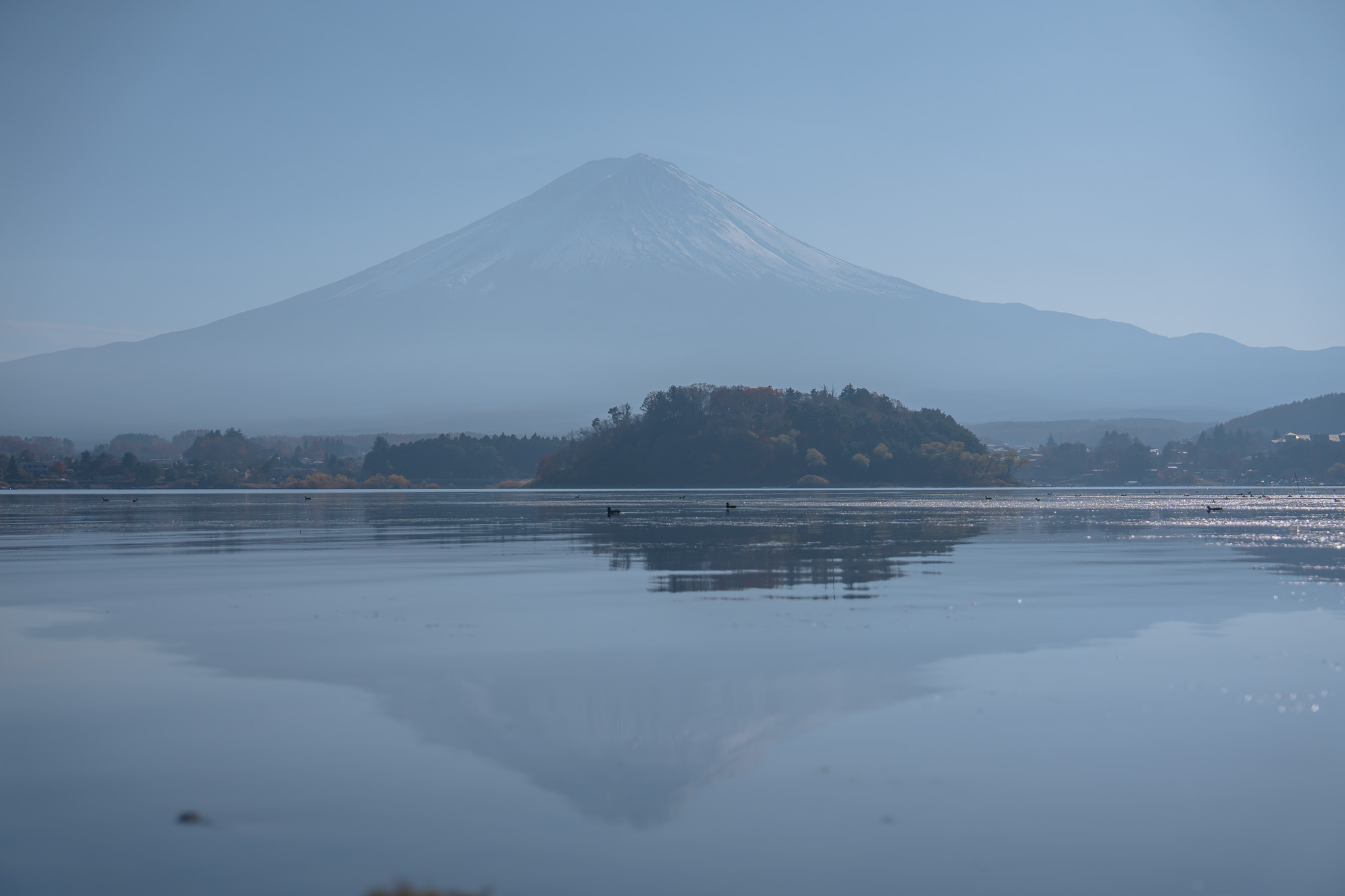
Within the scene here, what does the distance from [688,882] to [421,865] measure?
1617 mm

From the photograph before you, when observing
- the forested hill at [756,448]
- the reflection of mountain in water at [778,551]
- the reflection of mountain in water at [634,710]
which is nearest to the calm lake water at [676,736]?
the reflection of mountain in water at [634,710]

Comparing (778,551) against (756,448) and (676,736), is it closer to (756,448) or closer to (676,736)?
(676,736)

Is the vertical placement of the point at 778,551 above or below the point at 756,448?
below

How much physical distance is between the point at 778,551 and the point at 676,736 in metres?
20.5

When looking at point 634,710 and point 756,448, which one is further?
point 756,448

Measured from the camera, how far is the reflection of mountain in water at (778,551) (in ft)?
71.2

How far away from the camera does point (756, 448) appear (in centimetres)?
16025

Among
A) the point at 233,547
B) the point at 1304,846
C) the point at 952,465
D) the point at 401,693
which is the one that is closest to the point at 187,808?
the point at 401,693

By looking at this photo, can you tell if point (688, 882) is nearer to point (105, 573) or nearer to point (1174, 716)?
point (1174, 716)

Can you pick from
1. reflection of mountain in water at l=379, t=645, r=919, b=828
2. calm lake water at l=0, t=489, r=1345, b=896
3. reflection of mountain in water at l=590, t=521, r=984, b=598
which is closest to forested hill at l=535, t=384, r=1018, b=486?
reflection of mountain in water at l=590, t=521, r=984, b=598

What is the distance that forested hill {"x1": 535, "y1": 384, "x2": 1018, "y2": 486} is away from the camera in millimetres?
160875

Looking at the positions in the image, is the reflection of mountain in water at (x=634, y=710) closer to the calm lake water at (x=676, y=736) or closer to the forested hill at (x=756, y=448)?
the calm lake water at (x=676, y=736)

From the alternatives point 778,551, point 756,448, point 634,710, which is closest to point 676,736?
point 634,710

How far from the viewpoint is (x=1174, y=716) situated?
9.88m
